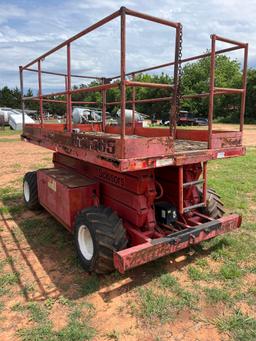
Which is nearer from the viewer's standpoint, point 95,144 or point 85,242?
point 95,144

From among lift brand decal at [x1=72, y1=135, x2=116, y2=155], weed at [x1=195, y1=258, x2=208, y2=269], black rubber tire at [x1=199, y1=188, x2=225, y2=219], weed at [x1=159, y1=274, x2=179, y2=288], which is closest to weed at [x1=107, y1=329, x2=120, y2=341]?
weed at [x1=159, y1=274, x2=179, y2=288]

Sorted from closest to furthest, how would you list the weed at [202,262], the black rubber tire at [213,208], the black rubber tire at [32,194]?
1. the weed at [202,262]
2. the black rubber tire at [213,208]
3. the black rubber tire at [32,194]

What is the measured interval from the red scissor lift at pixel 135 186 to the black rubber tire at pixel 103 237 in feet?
0.04

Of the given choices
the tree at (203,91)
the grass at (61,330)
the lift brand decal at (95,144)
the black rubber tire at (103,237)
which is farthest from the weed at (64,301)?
the tree at (203,91)

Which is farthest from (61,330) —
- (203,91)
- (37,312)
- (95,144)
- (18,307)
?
(203,91)

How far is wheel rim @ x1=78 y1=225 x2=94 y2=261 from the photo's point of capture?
13.2ft

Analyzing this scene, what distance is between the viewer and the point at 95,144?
3582 mm

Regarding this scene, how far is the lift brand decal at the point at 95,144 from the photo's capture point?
3.25m

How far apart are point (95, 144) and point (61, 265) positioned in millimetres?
1727

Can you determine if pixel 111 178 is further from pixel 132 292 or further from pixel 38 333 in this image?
pixel 38 333

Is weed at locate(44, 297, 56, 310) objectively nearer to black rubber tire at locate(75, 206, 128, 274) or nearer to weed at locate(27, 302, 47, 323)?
weed at locate(27, 302, 47, 323)

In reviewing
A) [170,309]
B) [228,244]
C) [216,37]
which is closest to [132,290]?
[170,309]

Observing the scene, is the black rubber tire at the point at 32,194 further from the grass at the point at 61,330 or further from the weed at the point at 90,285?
the grass at the point at 61,330

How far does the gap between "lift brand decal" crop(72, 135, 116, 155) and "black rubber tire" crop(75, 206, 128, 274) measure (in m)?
0.81
